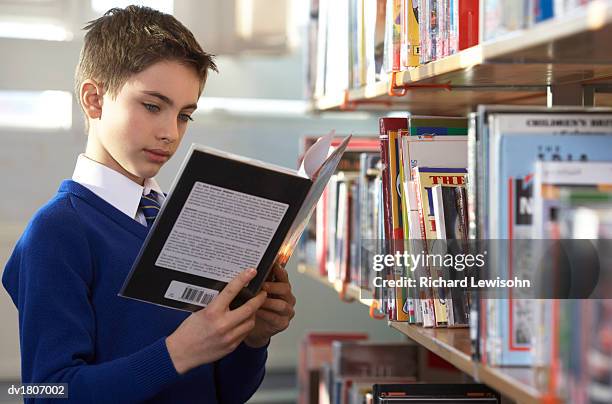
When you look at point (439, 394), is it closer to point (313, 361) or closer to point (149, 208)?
point (149, 208)

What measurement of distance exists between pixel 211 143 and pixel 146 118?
89.8 inches

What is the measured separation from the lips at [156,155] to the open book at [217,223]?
0.86 ft

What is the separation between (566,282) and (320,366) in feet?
6.24

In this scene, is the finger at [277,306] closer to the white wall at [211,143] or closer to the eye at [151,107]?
the eye at [151,107]

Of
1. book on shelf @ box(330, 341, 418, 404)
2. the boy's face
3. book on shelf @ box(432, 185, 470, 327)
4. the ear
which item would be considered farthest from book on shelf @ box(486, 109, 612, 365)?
book on shelf @ box(330, 341, 418, 404)

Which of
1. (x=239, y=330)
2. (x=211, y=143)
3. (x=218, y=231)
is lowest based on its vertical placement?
(x=239, y=330)

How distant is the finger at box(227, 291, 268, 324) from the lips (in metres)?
0.30

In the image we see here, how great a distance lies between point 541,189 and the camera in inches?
38.4

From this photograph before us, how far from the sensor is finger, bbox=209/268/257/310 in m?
1.31

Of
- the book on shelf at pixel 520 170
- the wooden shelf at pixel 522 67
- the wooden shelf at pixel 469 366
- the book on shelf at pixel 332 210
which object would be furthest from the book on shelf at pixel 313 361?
the book on shelf at pixel 520 170

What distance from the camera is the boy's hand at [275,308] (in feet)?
4.92

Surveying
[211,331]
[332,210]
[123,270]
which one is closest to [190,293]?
[211,331]

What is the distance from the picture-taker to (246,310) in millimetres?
1346

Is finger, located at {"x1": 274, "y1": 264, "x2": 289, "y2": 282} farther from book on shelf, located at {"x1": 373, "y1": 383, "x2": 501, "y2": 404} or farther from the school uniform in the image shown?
book on shelf, located at {"x1": 373, "y1": 383, "x2": 501, "y2": 404}
